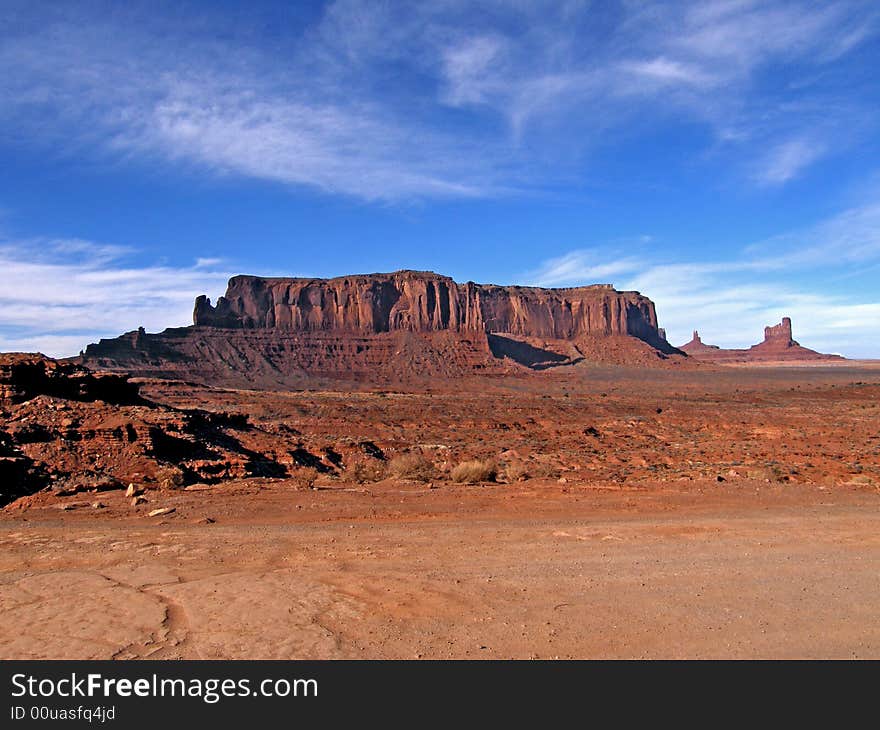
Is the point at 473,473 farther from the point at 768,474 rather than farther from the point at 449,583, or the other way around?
the point at 449,583

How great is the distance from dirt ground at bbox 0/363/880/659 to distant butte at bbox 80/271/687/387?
8020cm

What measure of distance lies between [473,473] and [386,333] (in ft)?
377

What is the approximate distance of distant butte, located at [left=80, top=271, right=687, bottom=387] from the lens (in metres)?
106

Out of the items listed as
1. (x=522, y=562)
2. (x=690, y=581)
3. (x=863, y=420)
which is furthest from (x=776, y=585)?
(x=863, y=420)

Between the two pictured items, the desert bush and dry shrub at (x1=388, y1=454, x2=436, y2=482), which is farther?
the desert bush

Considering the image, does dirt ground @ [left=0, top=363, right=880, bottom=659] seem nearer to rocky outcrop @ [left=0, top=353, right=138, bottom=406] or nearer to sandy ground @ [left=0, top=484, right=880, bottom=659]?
sandy ground @ [left=0, top=484, right=880, bottom=659]

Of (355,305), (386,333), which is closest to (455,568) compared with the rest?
(386,333)

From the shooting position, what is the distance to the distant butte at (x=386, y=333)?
10650 centimetres

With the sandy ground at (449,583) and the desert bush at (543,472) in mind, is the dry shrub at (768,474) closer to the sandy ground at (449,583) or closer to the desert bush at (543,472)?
the sandy ground at (449,583)

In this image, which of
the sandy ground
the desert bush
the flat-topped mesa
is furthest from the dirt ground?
the flat-topped mesa

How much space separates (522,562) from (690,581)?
6.36 feet

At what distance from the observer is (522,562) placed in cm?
796

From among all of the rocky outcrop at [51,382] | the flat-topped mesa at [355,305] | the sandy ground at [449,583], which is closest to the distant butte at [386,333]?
the flat-topped mesa at [355,305]

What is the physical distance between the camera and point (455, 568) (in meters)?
7.73
